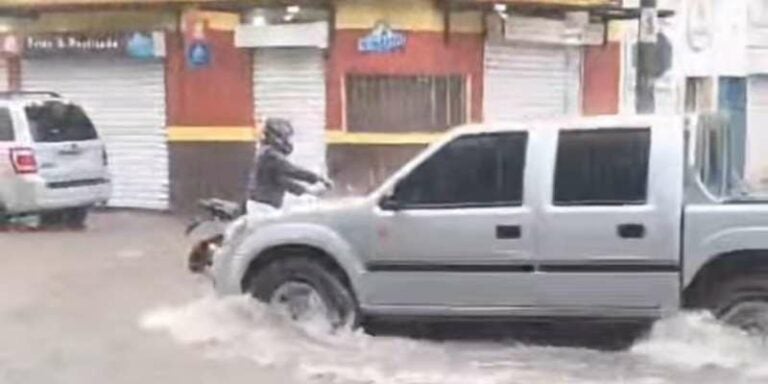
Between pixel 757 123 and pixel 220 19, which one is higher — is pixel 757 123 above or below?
below

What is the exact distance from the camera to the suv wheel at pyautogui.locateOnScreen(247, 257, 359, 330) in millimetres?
10531

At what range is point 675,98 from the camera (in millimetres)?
27578

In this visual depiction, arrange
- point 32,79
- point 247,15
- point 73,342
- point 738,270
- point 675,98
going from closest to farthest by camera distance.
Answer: point 738,270 < point 73,342 < point 247,15 < point 32,79 < point 675,98

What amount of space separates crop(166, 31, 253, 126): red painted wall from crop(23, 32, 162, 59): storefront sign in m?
0.42

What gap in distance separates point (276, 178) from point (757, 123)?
21673mm

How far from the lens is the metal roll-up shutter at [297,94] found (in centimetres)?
2059

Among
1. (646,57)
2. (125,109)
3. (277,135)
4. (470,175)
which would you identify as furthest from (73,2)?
(470,175)

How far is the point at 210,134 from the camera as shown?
21250 millimetres

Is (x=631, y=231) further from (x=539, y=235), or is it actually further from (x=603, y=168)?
(x=539, y=235)

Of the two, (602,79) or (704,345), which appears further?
(602,79)

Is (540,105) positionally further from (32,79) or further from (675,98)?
(32,79)

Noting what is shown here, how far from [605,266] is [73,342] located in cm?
395

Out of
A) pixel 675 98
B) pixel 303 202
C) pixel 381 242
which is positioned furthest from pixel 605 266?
pixel 675 98

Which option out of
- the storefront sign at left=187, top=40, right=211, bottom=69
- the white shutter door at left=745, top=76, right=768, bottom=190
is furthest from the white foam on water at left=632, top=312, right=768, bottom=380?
the white shutter door at left=745, top=76, right=768, bottom=190
